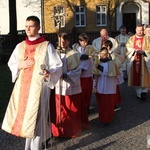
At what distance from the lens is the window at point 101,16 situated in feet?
98.2

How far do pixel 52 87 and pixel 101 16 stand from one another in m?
26.3

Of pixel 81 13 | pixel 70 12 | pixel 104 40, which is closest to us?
pixel 104 40

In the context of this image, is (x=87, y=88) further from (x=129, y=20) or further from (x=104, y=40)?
(x=129, y=20)

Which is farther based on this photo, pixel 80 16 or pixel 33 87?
pixel 80 16

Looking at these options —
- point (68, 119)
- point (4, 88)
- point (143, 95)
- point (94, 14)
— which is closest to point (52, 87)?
point (68, 119)

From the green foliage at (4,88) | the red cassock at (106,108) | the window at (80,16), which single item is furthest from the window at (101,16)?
the red cassock at (106,108)

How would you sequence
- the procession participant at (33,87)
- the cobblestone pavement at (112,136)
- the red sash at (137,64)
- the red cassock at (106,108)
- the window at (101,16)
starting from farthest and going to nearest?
the window at (101,16), the red sash at (137,64), the red cassock at (106,108), the cobblestone pavement at (112,136), the procession participant at (33,87)

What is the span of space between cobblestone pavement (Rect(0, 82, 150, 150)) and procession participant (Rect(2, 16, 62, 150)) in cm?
74

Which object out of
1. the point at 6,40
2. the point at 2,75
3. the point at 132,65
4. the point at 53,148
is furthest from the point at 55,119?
the point at 6,40

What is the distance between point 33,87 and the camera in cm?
455

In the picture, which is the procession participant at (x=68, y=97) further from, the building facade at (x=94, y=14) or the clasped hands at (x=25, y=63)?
the building facade at (x=94, y=14)

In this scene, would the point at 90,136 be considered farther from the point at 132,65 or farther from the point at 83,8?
the point at 83,8

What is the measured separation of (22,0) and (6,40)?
1023 cm

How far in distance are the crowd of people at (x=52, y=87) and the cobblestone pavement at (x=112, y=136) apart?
0.61ft
